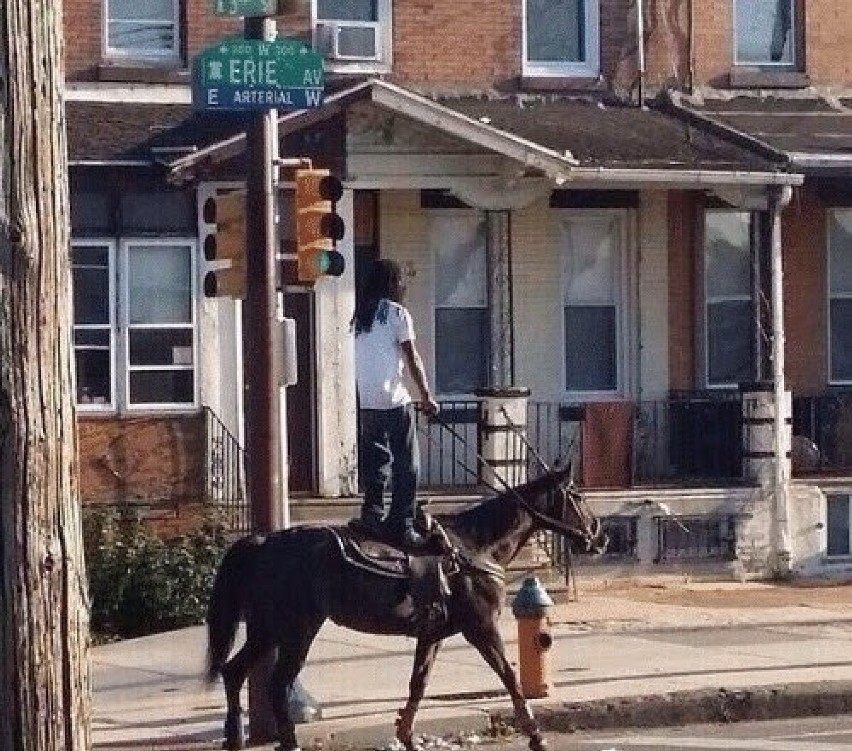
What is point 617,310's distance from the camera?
2214 centimetres

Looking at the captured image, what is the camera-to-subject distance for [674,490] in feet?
67.6

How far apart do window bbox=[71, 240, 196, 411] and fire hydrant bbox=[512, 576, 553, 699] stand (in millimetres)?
7021

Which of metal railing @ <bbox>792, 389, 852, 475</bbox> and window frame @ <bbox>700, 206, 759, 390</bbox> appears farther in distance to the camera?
→ window frame @ <bbox>700, 206, 759, 390</bbox>

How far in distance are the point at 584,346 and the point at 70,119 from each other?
18.4ft

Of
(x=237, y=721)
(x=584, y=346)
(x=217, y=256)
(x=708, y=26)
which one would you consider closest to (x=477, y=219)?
(x=584, y=346)

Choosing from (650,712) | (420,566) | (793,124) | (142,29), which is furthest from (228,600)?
(793,124)

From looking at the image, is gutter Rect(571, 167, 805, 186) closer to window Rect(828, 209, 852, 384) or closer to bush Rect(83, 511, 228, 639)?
window Rect(828, 209, 852, 384)

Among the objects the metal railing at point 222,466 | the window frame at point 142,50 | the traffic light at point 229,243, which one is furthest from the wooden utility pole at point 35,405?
the window frame at point 142,50

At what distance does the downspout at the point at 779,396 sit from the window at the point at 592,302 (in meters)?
1.81

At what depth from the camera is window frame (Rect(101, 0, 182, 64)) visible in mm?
20781

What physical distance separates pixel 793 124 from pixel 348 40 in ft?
15.2

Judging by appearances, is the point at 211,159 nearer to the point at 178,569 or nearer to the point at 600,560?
the point at 178,569

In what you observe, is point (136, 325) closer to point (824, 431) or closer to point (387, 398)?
point (824, 431)

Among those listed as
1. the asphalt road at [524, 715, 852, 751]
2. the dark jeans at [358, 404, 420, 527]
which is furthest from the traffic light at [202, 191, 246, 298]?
the asphalt road at [524, 715, 852, 751]
